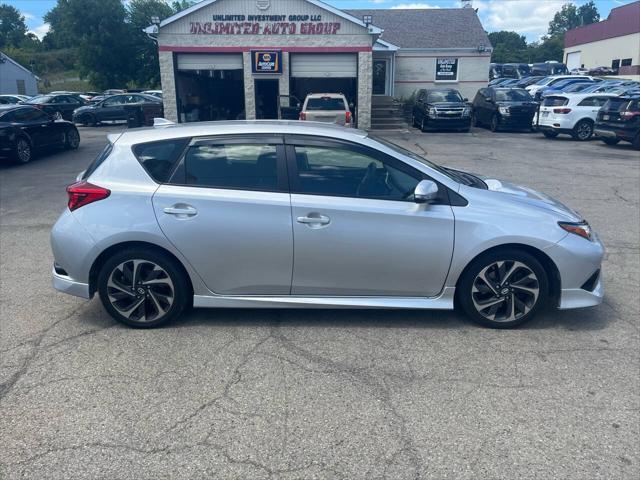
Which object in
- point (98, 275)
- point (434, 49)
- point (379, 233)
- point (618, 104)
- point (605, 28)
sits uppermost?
point (605, 28)

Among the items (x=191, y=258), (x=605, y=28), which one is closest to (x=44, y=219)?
(x=191, y=258)

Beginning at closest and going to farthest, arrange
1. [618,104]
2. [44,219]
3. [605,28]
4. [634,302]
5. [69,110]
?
[634,302] → [44,219] → [618,104] → [69,110] → [605,28]

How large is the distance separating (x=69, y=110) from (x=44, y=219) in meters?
24.3

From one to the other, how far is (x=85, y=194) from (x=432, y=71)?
29.0 m

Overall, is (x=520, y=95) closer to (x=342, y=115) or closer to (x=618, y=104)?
(x=618, y=104)

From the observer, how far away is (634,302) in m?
4.93

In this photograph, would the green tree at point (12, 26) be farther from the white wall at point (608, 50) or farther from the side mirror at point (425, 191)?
the side mirror at point (425, 191)

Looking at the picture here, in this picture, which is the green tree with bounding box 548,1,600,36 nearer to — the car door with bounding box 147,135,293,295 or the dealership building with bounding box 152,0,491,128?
the dealership building with bounding box 152,0,491,128

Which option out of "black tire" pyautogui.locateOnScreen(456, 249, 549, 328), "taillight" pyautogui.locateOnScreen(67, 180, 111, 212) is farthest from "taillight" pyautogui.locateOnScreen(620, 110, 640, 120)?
"taillight" pyautogui.locateOnScreen(67, 180, 111, 212)

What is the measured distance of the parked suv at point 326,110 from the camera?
16906mm

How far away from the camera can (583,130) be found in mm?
19109

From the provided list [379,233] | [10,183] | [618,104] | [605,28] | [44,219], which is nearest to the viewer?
[379,233]

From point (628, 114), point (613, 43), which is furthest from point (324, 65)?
point (613, 43)

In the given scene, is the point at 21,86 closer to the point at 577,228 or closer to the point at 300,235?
the point at 300,235
